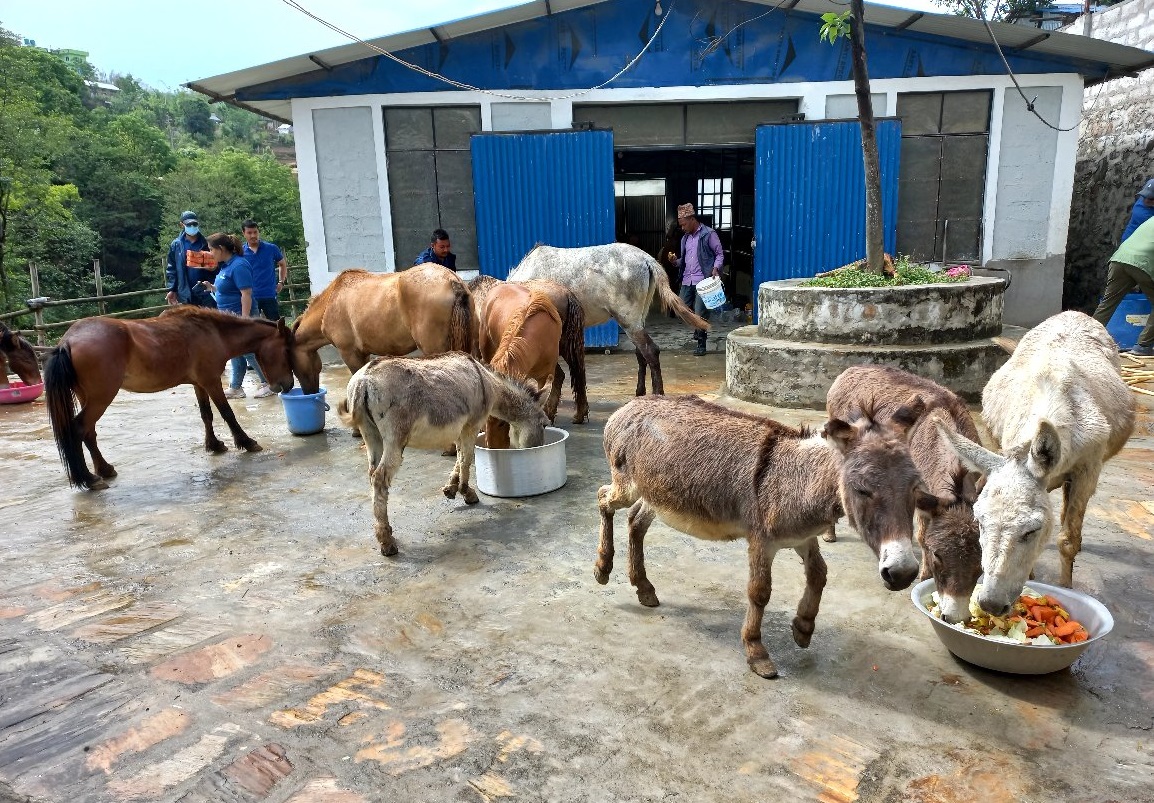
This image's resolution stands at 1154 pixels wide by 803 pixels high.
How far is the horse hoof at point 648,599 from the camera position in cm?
352

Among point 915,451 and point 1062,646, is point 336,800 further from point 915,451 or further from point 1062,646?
point 915,451

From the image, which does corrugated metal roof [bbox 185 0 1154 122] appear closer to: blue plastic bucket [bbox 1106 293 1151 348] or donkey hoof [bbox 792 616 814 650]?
blue plastic bucket [bbox 1106 293 1151 348]

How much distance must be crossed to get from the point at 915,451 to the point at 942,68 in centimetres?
935

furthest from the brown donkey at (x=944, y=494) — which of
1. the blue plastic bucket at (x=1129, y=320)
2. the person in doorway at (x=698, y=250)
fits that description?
the blue plastic bucket at (x=1129, y=320)

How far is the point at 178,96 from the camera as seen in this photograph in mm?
100188

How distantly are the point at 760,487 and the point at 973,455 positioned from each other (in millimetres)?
883

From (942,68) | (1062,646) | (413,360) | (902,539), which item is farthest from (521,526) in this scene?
(942,68)

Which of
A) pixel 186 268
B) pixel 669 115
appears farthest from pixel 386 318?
pixel 669 115

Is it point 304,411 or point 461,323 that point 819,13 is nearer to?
point 461,323

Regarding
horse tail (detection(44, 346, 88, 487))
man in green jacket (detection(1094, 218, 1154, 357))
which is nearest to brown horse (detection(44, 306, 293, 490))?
horse tail (detection(44, 346, 88, 487))

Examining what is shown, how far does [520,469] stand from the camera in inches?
199

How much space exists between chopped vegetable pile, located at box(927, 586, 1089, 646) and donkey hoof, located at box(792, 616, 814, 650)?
1.66 feet

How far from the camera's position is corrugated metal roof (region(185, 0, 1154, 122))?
9367 mm

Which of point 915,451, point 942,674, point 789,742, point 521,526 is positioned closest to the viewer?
point 789,742
